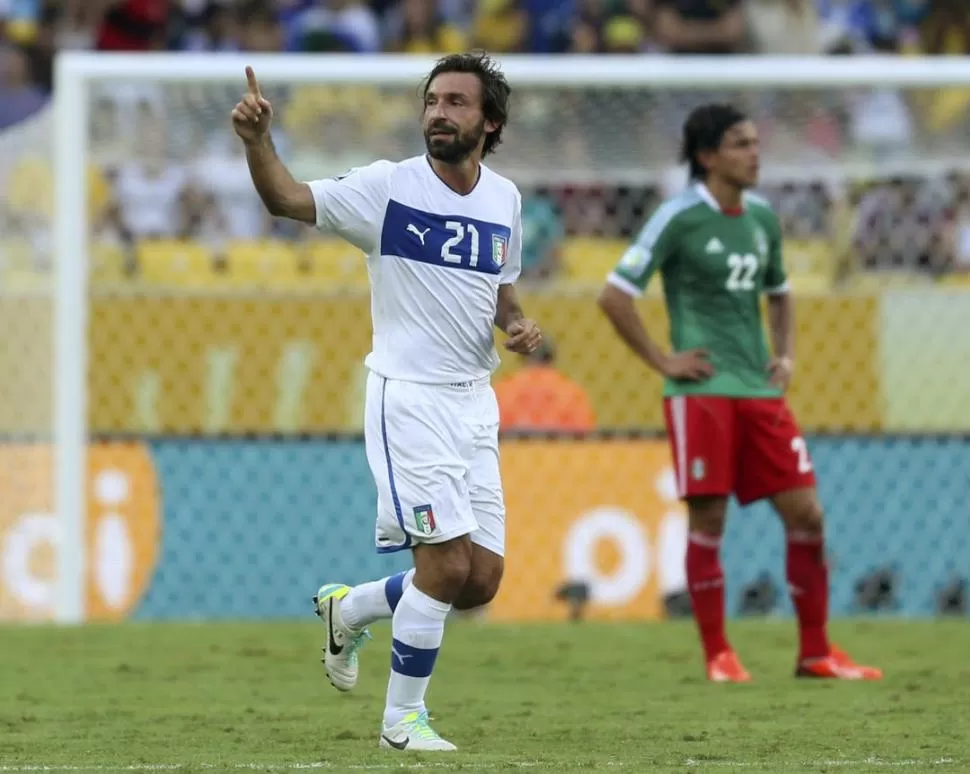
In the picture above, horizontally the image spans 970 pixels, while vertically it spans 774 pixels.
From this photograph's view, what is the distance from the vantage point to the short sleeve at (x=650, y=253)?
8281mm

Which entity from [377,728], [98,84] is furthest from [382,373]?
[98,84]

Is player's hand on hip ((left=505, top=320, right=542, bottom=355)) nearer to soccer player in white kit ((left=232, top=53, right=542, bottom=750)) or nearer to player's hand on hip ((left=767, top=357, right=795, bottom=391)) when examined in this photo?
soccer player in white kit ((left=232, top=53, right=542, bottom=750))

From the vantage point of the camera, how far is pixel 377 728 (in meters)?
6.59

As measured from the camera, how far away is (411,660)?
5.95 m

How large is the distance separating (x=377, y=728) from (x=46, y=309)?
593cm

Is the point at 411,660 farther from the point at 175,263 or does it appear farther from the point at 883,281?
the point at 883,281

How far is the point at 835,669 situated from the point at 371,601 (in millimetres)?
2597

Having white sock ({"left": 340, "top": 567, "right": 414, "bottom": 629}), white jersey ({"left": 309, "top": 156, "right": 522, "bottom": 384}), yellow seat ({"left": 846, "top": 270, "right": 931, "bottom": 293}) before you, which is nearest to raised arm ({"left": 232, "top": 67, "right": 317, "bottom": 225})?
white jersey ({"left": 309, "top": 156, "right": 522, "bottom": 384})

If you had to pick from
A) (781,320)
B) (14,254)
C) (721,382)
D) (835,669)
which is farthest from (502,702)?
(14,254)

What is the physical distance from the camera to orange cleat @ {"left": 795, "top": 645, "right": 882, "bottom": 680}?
27.1 ft

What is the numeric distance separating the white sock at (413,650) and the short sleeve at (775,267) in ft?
10.3

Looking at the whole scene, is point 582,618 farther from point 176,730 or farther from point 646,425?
point 176,730

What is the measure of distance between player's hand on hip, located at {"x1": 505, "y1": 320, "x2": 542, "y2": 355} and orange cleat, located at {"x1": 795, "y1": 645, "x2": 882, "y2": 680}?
2.94m

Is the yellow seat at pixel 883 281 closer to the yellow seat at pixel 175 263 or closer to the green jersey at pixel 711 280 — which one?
the green jersey at pixel 711 280
